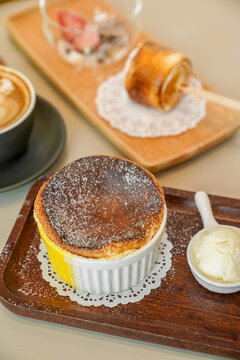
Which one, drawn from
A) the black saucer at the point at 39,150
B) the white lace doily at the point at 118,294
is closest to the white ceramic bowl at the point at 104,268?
the white lace doily at the point at 118,294

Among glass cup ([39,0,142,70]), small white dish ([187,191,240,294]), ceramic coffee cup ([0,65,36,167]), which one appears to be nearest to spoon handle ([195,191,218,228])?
small white dish ([187,191,240,294])

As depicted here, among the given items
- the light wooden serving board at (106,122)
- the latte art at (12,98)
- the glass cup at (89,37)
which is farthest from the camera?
the glass cup at (89,37)

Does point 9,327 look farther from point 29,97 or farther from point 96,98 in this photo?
point 96,98

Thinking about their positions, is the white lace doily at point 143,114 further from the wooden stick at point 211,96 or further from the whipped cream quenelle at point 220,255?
the whipped cream quenelle at point 220,255

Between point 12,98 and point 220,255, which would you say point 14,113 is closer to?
point 12,98

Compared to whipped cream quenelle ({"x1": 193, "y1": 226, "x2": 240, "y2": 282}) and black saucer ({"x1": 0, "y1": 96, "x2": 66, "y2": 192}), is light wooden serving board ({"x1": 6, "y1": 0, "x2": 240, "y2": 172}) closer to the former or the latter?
black saucer ({"x1": 0, "y1": 96, "x2": 66, "y2": 192})

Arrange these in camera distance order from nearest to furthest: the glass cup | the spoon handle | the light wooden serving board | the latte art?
the spoon handle < the latte art < the light wooden serving board < the glass cup

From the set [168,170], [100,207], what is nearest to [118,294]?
[100,207]
